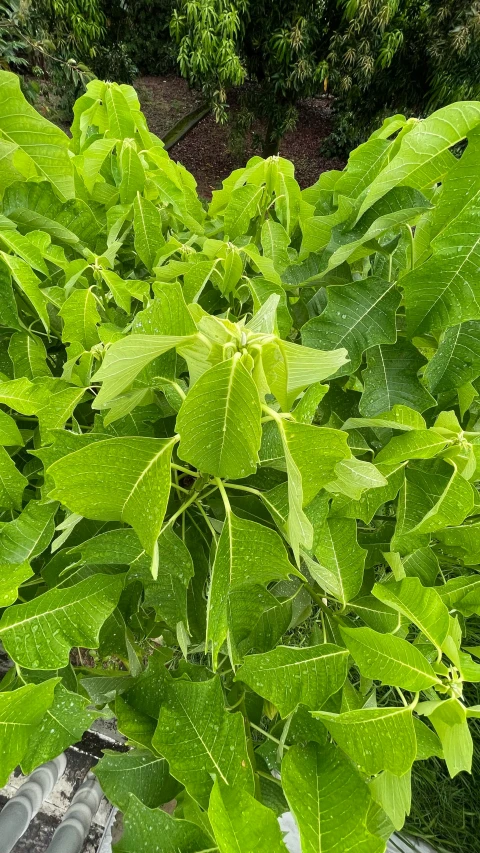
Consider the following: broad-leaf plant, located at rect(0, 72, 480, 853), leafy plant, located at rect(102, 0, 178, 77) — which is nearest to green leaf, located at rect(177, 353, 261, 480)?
broad-leaf plant, located at rect(0, 72, 480, 853)

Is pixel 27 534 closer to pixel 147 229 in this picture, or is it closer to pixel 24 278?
pixel 24 278

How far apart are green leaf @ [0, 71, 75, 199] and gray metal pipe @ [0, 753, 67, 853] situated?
2.47 feet

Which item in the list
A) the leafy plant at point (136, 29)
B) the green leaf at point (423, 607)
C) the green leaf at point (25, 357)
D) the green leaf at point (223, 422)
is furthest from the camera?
the leafy plant at point (136, 29)

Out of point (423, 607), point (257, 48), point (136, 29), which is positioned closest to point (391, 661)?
point (423, 607)

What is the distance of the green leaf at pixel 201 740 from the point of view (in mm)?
376

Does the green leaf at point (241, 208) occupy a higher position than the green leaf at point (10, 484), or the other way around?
the green leaf at point (241, 208)

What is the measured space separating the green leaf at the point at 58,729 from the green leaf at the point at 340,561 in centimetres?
22

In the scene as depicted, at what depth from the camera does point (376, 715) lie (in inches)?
13.8

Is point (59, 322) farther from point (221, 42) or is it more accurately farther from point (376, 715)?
point (221, 42)

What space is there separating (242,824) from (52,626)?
0.63 ft

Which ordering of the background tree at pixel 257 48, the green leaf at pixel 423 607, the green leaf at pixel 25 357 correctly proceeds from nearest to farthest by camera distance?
the green leaf at pixel 423 607
the green leaf at pixel 25 357
the background tree at pixel 257 48

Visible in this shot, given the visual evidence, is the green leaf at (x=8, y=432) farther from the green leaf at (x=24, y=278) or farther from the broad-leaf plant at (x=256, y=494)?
the green leaf at (x=24, y=278)

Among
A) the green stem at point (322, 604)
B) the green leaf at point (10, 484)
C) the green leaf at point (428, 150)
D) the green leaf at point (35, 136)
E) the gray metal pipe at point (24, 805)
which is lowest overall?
the gray metal pipe at point (24, 805)

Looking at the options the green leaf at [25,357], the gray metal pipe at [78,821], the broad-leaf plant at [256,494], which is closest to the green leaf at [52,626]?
the broad-leaf plant at [256,494]
